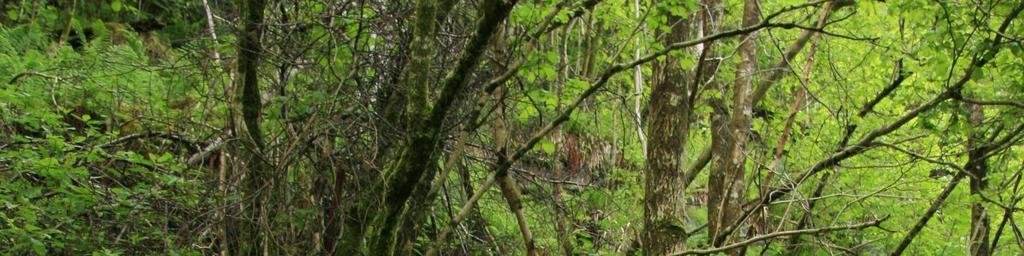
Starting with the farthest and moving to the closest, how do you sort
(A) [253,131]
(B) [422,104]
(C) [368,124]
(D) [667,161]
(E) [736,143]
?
(E) [736,143] → (D) [667,161] → (C) [368,124] → (A) [253,131] → (B) [422,104]

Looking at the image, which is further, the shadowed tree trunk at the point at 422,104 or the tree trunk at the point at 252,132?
the tree trunk at the point at 252,132

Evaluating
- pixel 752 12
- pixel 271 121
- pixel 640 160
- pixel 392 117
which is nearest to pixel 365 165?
pixel 392 117

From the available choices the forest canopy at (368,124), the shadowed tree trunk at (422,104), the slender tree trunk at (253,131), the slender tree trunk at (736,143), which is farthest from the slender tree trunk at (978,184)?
the slender tree trunk at (253,131)

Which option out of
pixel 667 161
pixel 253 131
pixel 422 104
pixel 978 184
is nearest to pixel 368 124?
pixel 253 131

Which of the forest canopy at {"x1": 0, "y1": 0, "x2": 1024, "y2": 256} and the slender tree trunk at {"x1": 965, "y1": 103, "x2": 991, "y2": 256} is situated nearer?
the forest canopy at {"x1": 0, "y1": 0, "x2": 1024, "y2": 256}

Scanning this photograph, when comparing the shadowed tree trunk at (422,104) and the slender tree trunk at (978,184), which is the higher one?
the shadowed tree trunk at (422,104)

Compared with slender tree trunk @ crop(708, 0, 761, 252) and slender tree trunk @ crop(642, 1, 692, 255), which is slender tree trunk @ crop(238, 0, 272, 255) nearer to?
slender tree trunk @ crop(642, 1, 692, 255)

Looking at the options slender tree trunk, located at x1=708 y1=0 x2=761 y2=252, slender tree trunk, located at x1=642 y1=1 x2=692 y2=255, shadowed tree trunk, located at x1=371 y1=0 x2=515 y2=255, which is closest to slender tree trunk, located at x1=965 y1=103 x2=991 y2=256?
slender tree trunk, located at x1=708 y1=0 x2=761 y2=252

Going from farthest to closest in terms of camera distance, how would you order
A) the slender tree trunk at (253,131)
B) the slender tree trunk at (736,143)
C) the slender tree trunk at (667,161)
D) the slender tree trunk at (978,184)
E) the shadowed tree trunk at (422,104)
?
the slender tree trunk at (736,143) < the slender tree trunk at (978,184) < the slender tree trunk at (667,161) < the slender tree trunk at (253,131) < the shadowed tree trunk at (422,104)

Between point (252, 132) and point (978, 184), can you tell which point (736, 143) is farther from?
point (252, 132)

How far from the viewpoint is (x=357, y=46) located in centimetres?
418

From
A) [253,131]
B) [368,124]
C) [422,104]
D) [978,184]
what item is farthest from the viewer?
[978,184]

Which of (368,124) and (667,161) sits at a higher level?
(368,124)

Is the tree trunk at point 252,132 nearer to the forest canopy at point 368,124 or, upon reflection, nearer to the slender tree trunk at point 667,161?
the forest canopy at point 368,124
